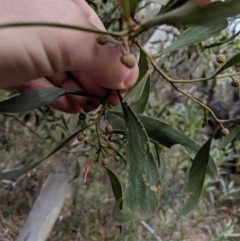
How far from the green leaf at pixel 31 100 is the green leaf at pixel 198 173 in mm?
191

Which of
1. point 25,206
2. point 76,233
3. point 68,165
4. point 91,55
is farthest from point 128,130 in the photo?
point 25,206

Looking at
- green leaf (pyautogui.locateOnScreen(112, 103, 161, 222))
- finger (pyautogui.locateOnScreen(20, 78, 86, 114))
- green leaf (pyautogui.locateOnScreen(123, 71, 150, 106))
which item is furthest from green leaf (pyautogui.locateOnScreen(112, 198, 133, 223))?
finger (pyautogui.locateOnScreen(20, 78, 86, 114))

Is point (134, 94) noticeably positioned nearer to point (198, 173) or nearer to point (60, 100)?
point (198, 173)

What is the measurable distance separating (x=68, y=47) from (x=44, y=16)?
4cm

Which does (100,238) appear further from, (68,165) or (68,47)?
(68,47)

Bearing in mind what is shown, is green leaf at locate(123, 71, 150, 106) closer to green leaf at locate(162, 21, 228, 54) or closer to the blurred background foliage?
green leaf at locate(162, 21, 228, 54)

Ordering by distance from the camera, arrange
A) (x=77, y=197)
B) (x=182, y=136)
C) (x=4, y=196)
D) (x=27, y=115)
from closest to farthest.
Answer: (x=182, y=136), (x=27, y=115), (x=4, y=196), (x=77, y=197)

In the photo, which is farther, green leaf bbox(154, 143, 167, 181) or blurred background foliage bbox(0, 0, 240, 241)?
blurred background foliage bbox(0, 0, 240, 241)

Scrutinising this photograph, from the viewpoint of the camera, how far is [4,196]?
1.87m

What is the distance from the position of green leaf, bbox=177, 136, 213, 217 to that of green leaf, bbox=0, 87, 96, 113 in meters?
0.19

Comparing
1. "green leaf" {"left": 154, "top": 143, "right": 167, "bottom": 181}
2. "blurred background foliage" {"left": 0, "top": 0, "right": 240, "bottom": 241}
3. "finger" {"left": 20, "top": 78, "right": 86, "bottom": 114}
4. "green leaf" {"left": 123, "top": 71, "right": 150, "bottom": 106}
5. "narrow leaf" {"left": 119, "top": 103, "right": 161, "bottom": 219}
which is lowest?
"blurred background foliage" {"left": 0, "top": 0, "right": 240, "bottom": 241}

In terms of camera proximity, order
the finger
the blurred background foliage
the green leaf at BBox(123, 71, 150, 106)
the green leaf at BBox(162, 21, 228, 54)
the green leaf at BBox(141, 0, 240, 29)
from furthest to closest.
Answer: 1. the blurred background foliage
2. the finger
3. the green leaf at BBox(162, 21, 228, 54)
4. the green leaf at BBox(123, 71, 150, 106)
5. the green leaf at BBox(141, 0, 240, 29)

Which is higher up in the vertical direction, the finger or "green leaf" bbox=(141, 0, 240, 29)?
"green leaf" bbox=(141, 0, 240, 29)

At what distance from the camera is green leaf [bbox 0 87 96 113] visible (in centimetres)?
57
